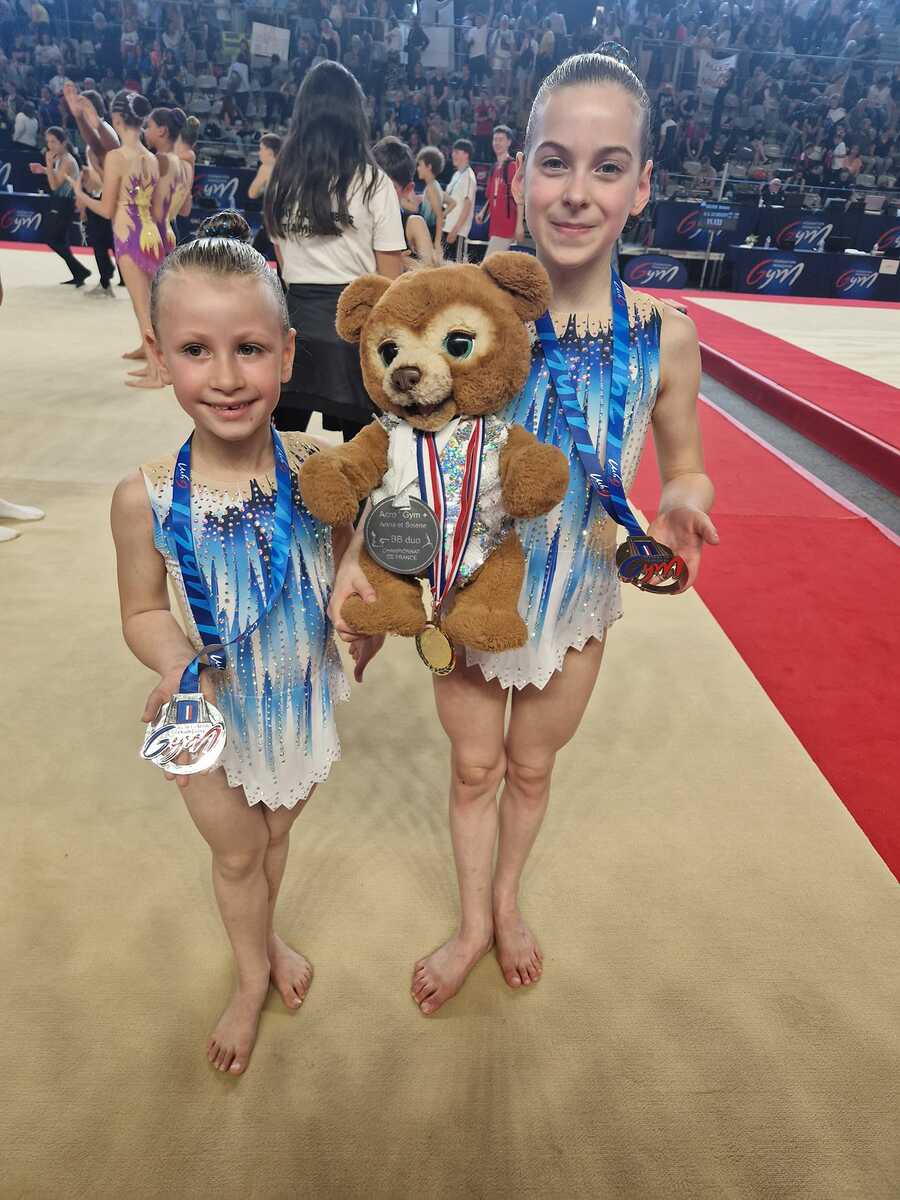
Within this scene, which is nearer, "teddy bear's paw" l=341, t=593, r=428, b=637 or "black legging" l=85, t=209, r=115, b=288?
"teddy bear's paw" l=341, t=593, r=428, b=637

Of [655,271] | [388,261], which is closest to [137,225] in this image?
[388,261]

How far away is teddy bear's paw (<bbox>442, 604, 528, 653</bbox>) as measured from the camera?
1.02 m

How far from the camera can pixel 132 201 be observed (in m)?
4.04

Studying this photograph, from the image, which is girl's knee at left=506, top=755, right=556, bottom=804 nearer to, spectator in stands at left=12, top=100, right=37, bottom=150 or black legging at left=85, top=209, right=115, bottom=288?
black legging at left=85, top=209, right=115, bottom=288

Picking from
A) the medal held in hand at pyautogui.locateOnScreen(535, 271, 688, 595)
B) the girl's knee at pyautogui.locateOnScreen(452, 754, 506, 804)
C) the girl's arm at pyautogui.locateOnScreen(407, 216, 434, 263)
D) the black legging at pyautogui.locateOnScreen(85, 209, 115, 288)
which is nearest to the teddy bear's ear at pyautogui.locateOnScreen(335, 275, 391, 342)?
the medal held in hand at pyautogui.locateOnScreen(535, 271, 688, 595)

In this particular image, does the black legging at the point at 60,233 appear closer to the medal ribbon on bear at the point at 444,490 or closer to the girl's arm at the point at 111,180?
the girl's arm at the point at 111,180

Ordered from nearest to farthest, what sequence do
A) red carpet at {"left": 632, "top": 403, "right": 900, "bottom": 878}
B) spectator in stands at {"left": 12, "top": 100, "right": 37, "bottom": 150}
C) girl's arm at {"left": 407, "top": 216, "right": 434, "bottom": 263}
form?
1. red carpet at {"left": 632, "top": 403, "right": 900, "bottom": 878}
2. girl's arm at {"left": 407, "top": 216, "right": 434, "bottom": 263}
3. spectator in stands at {"left": 12, "top": 100, "right": 37, "bottom": 150}

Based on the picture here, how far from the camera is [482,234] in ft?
29.9

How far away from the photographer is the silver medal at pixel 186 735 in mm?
877

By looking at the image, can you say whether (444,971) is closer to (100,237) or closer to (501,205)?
(501,205)

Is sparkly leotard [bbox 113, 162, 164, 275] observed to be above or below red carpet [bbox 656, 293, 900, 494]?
above

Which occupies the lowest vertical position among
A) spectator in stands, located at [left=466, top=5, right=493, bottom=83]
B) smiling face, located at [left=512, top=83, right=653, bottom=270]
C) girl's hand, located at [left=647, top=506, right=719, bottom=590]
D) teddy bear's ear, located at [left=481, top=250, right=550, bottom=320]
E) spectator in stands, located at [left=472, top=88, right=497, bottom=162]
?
girl's hand, located at [left=647, top=506, right=719, bottom=590]

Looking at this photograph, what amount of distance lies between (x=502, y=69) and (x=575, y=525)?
47.5ft

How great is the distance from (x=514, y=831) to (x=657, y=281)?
917 centimetres
